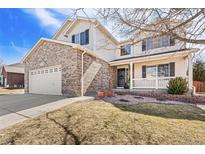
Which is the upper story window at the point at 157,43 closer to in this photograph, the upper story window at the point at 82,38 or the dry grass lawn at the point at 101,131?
the upper story window at the point at 82,38

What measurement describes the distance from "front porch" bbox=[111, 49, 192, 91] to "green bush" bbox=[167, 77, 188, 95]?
0.74 meters

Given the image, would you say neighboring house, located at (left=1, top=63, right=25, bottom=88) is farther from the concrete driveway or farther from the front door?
the concrete driveway

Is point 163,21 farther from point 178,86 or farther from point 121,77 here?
point 121,77

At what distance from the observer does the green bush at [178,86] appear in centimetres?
1138

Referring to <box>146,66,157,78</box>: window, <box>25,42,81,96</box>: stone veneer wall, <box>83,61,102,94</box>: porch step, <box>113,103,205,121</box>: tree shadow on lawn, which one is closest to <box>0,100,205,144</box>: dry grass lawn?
<box>113,103,205,121</box>: tree shadow on lawn

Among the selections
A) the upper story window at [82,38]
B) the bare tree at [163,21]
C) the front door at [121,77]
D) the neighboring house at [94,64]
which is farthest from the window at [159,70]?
the bare tree at [163,21]

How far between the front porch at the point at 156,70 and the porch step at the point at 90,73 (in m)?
2.66

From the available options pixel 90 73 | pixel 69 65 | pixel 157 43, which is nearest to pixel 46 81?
pixel 69 65

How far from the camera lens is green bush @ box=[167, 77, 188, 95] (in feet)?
37.3
